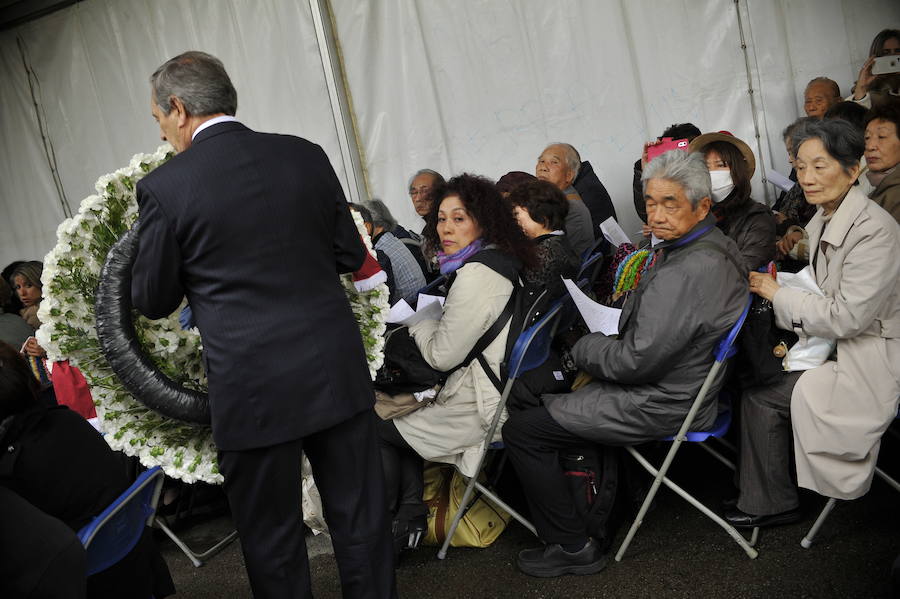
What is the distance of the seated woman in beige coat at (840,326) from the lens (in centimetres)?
283

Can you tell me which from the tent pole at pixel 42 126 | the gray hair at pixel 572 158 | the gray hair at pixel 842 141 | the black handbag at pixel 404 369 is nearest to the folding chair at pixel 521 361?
the black handbag at pixel 404 369

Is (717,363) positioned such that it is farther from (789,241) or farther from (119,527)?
(119,527)

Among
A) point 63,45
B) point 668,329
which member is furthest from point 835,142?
point 63,45

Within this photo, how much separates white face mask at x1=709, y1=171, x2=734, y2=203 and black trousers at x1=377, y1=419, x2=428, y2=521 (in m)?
1.85

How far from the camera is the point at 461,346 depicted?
331cm

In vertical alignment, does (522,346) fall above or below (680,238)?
below

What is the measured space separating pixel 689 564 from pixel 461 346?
3.99 feet

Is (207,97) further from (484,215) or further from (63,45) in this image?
(63,45)

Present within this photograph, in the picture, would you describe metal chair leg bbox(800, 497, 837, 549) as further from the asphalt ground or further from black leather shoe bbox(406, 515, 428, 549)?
black leather shoe bbox(406, 515, 428, 549)

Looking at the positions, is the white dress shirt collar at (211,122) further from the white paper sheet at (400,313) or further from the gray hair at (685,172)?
the gray hair at (685,172)

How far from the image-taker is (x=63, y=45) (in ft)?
23.4

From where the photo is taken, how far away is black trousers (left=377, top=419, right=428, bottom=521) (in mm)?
3494

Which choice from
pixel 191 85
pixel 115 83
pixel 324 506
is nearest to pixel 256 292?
pixel 191 85

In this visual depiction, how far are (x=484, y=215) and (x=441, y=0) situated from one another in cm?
298
